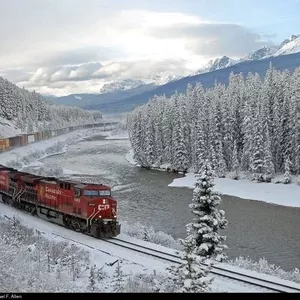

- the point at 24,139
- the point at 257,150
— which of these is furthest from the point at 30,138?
the point at 257,150

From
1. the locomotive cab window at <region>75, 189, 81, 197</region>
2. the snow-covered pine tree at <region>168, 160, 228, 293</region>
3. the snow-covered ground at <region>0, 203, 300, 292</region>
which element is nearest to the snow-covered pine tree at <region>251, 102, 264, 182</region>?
the snow-covered ground at <region>0, 203, 300, 292</region>

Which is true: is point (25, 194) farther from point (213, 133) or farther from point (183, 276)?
point (213, 133)

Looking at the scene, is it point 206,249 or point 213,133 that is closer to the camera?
point 206,249

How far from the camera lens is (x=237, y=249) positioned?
27.2 meters

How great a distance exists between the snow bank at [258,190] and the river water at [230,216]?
2.15 meters

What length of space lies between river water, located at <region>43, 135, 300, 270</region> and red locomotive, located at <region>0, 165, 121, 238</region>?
6.72m

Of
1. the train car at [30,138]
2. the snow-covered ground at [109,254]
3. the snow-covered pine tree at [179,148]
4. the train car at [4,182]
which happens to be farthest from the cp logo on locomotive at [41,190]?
the train car at [30,138]

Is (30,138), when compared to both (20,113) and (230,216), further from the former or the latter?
(230,216)

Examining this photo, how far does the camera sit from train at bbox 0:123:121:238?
25156 millimetres

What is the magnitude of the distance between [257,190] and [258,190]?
125 mm

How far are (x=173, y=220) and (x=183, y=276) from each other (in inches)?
1036

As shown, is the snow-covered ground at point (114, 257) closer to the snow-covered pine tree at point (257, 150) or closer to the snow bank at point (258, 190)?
the snow bank at point (258, 190)

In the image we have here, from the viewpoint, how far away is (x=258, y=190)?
5403cm

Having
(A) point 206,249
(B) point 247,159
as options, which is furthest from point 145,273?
(B) point 247,159
